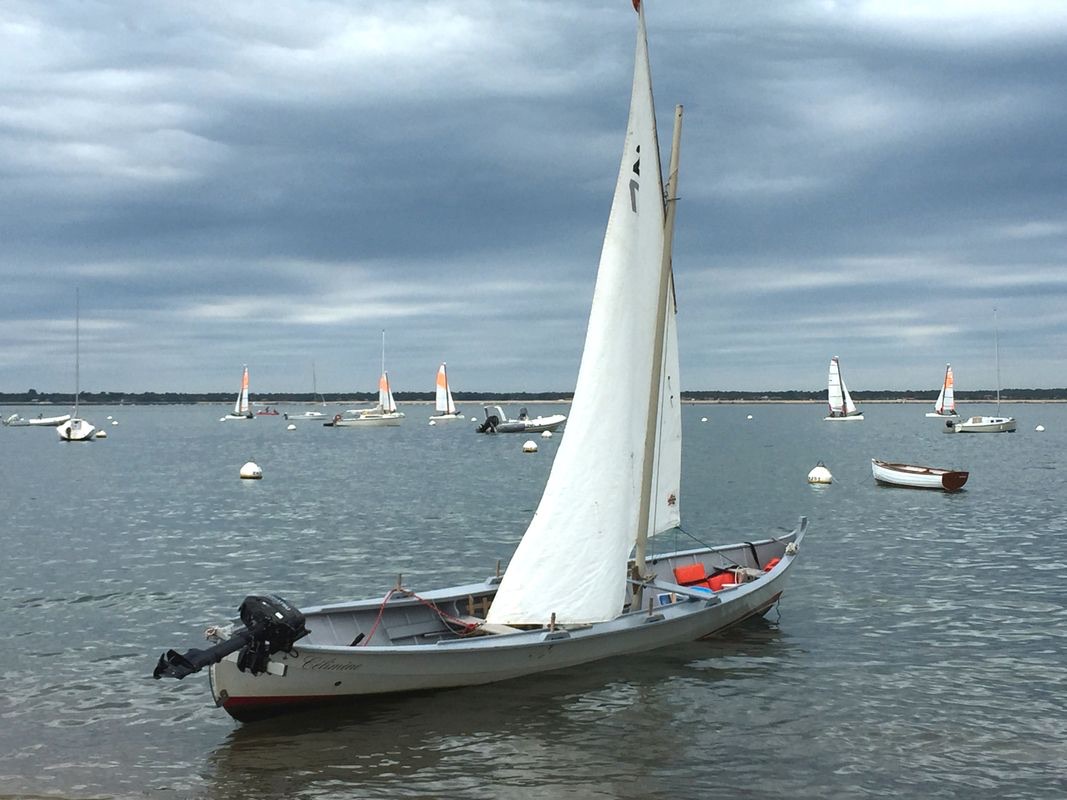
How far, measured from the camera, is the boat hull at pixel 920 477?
6450cm

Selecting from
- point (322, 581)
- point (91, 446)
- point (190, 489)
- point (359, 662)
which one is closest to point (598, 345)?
point (359, 662)

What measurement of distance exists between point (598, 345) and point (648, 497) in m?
3.81

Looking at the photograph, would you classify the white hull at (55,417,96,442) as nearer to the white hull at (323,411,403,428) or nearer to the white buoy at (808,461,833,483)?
the white hull at (323,411,403,428)

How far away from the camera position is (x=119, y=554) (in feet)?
132

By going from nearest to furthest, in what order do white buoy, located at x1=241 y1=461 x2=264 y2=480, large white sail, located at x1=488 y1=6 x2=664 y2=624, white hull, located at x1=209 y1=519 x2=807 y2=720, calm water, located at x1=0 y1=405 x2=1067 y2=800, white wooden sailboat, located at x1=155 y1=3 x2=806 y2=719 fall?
calm water, located at x1=0 y1=405 x2=1067 y2=800
white hull, located at x1=209 y1=519 x2=807 y2=720
white wooden sailboat, located at x1=155 y1=3 x2=806 y2=719
large white sail, located at x1=488 y1=6 x2=664 y2=624
white buoy, located at x1=241 y1=461 x2=264 y2=480

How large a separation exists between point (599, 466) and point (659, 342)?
10.3 feet

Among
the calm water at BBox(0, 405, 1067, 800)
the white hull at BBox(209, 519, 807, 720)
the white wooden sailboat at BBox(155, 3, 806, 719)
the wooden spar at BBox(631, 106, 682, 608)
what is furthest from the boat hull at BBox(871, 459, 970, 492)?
the wooden spar at BBox(631, 106, 682, 608)

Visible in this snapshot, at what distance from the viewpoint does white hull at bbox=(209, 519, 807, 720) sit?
1738cm

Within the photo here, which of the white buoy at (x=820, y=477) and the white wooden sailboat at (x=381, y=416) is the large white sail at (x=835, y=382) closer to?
the white wooden sailboat at (x=381, y=416)

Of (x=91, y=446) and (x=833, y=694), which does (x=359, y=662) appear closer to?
(x=833, y=694)

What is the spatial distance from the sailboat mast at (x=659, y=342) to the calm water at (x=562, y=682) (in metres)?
3.45

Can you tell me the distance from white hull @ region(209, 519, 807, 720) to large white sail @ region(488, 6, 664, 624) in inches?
29.1

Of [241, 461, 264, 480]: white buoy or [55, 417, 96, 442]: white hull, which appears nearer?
[241, 461, 264, 480]: white buoy

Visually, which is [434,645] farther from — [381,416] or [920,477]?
[381,416]
